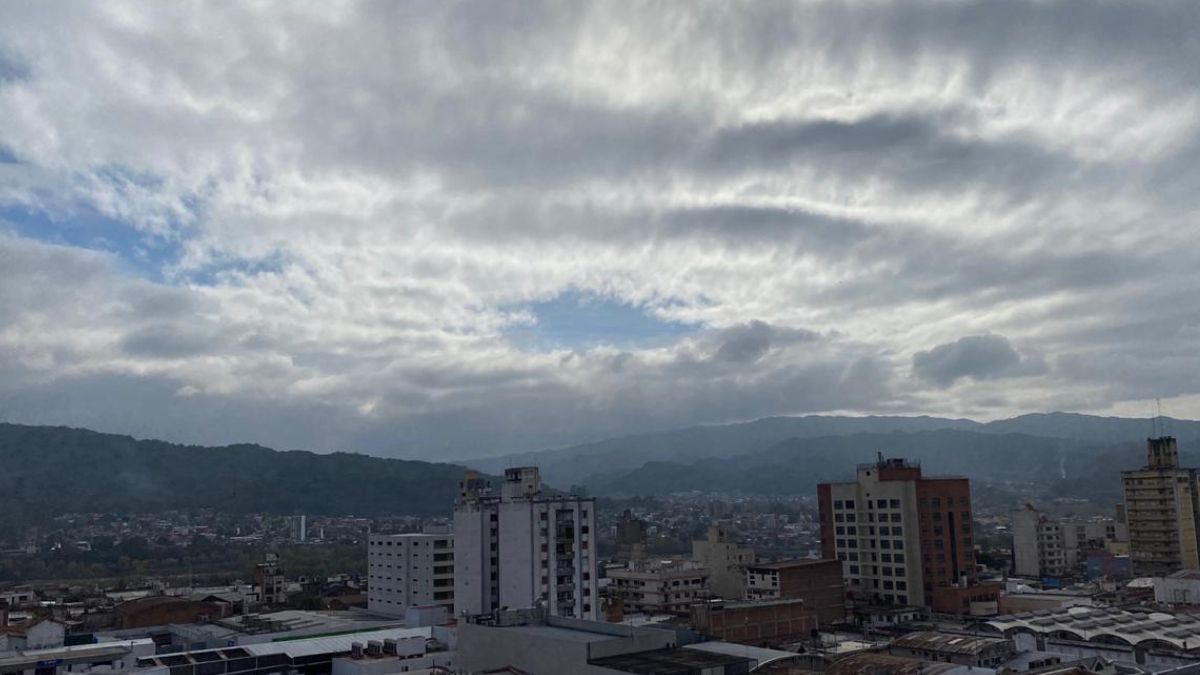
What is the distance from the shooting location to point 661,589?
250ft

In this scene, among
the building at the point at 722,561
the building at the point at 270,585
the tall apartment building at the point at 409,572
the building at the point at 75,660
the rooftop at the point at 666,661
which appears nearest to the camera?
the rooftop at the point at 666,661

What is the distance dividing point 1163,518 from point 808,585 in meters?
41.5

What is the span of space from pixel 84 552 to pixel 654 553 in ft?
297

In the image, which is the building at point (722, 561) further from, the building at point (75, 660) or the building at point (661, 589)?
the building at point (75, 660)

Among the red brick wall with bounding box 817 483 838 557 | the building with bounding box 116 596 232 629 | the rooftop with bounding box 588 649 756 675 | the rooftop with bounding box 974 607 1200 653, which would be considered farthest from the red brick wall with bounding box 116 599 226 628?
the rooftop with bounding box 974 607 1200 653

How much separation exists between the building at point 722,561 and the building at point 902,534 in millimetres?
13114

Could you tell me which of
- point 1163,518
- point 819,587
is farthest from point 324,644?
point 1163,518

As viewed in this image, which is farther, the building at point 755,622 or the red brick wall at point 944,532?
the red brick wall at point 944,532

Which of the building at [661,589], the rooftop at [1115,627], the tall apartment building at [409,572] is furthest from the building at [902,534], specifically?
the tall apartment building at [409,572]

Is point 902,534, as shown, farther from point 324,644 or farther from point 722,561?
point 324,644

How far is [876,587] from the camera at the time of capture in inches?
2817

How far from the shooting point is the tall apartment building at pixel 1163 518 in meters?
83.2

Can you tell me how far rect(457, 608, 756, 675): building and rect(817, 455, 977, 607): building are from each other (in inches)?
1622

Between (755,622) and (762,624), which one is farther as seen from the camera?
(762,624)
